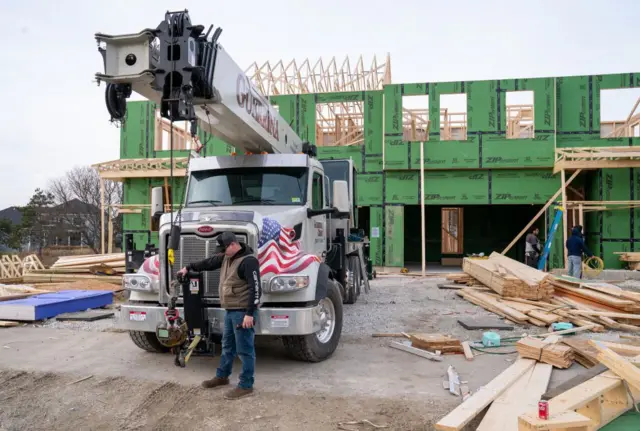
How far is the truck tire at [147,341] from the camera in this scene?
6.62m

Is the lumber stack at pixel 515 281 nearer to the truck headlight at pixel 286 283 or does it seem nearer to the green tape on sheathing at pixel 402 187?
the truck headlight at pixel 286 283

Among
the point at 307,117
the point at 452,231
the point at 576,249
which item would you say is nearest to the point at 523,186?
the point at 576,249

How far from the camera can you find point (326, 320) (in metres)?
6.71

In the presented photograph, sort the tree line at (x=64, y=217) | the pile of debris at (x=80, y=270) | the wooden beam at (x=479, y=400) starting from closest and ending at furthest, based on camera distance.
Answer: the wooden beam at (x=479, y=400)
the pile of debris at (x=80, y=270)
the tree line at (x=64, y=217)

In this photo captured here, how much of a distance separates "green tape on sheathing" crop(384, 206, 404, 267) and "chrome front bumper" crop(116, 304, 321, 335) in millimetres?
15488

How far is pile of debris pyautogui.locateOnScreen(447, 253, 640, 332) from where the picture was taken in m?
8.84

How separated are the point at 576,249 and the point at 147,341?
12.4 meters

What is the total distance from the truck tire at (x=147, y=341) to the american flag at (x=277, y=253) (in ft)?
6.77

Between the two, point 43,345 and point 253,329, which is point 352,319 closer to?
point 253,329

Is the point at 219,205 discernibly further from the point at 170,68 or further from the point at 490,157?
the point at 490,157

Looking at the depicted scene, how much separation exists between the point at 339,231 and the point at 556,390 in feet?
17.8

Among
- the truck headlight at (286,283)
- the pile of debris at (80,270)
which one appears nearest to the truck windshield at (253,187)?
the truck headlight at (286,283)

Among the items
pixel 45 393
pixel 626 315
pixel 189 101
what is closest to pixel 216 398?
pixel 45 393

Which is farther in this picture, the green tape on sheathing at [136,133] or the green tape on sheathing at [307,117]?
the green tape on sheathing at [136,133]
